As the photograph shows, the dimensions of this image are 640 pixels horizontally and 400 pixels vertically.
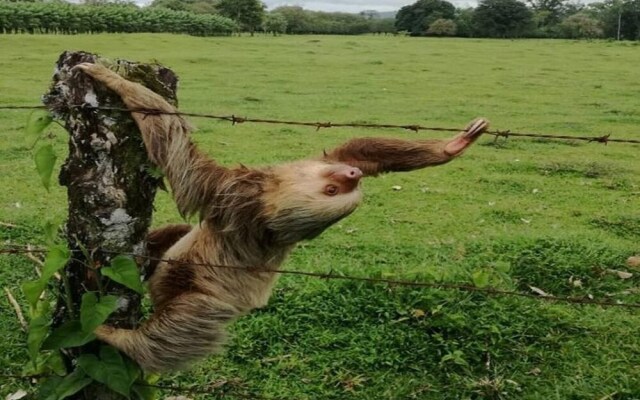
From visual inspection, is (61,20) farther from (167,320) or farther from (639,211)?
(167,320)

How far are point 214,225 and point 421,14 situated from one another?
2446 inches

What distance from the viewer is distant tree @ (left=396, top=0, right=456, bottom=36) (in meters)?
60.2

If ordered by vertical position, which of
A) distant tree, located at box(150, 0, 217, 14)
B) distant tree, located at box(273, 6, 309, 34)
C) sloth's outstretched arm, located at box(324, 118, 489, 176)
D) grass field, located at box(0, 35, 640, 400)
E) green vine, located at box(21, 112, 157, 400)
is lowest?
grass field, located at box(0, 35, 640, 400)

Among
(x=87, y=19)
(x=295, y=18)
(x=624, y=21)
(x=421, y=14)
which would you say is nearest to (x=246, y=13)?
(x=295, y=18)

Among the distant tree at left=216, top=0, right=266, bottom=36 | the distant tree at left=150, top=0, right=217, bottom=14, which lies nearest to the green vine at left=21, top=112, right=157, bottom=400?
the distant tree at left=216, top=0, right=266, bottom=36

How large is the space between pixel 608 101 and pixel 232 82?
7964 mm

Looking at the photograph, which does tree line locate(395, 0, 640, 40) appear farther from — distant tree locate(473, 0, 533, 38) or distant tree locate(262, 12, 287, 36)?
distant tree locate(262, 12, 287, 36)

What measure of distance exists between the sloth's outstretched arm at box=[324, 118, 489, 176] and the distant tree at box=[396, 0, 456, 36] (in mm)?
58409

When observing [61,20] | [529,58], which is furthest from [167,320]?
[61,20]

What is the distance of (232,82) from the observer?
53.4ft

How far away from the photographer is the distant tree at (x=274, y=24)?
56344 mm

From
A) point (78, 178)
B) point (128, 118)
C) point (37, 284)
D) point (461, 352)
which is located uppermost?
point (128, 118)

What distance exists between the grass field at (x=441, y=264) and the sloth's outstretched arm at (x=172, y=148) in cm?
89

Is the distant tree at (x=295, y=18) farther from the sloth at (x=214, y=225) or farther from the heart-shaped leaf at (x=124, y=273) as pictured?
the heart-shaped leaf at (x=124, y=273)
